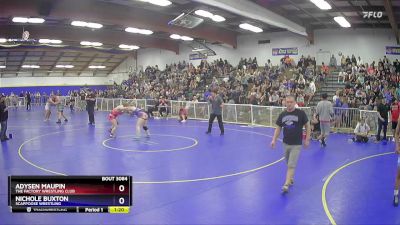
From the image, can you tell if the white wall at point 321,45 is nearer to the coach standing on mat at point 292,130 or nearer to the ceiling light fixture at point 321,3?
the ceiling light fixture at point 321,3

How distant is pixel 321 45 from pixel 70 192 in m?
27.5

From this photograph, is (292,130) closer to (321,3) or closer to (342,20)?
(321,3)

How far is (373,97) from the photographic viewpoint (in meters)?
19.4

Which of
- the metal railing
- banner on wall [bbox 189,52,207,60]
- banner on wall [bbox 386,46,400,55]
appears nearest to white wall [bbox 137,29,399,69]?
banner on wall [bbox 386,46,400,55]

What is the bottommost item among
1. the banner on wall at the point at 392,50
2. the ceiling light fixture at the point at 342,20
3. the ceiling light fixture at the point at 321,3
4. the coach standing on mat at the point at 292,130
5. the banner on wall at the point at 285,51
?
the coach standing on mat at the point at 292,130

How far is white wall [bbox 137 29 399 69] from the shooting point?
87.2 feet

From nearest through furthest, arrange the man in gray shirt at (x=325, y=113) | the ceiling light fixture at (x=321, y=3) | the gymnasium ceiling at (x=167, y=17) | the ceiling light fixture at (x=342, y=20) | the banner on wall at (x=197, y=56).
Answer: the man in gray shirt at (x=325, y=113) → the ceiling light fixture at (x=321, y=3) → the gymnasium ceiling at (x=167, y=17) → the ceiling light fixture at (x=342, y=20) → the banner on wall at (x=197, y=56)

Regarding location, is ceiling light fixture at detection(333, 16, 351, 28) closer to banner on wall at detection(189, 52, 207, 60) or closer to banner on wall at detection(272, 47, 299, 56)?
banner on wall at detection(272, 47, 299, 56)

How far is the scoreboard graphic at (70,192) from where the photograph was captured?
4.89 meters

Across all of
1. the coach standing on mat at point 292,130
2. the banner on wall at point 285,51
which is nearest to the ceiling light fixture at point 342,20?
the banner on wall at point 285,51

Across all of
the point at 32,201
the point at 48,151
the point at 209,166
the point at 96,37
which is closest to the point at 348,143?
the point at 209,166

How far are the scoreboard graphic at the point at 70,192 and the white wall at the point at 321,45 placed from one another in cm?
2663

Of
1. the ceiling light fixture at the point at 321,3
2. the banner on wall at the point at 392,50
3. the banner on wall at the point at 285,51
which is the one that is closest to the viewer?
the ceiling light fixture at the point at 321,3

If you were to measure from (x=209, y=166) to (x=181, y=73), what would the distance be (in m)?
26.4
